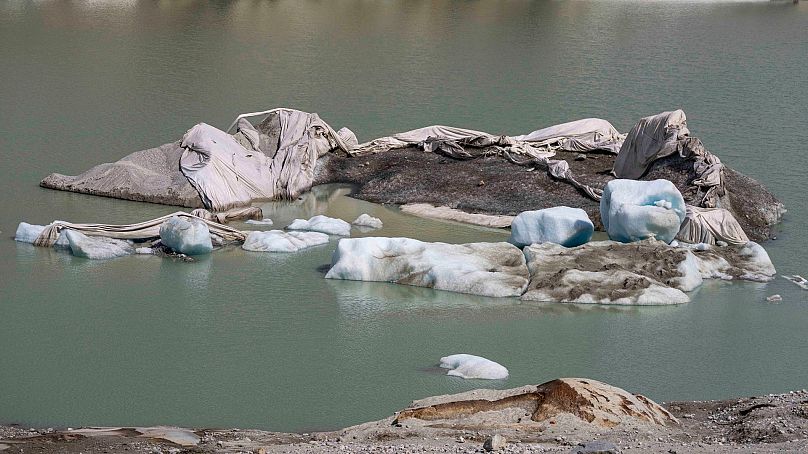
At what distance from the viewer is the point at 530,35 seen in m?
30.0

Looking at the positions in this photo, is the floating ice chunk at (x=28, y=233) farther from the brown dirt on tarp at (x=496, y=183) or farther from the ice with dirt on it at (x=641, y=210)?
the ice with dirt on it at (x=641, y=210)

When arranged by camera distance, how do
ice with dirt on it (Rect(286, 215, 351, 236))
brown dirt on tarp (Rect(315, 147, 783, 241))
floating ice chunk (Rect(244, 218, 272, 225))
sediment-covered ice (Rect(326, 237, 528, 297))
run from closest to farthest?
1. sediment-covered ice (Rect(326, 237, 528, 297))
2. ice with dirt on it (Rect(286, 215, 351, 236))
3. floating ice chunk (Rect(244, 218, 272, 225))
4. brown dirt on tarp (Rect(315, 147, 783, 241))

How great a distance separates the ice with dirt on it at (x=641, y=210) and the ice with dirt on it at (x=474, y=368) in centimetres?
339

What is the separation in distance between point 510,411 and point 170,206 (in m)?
7.17

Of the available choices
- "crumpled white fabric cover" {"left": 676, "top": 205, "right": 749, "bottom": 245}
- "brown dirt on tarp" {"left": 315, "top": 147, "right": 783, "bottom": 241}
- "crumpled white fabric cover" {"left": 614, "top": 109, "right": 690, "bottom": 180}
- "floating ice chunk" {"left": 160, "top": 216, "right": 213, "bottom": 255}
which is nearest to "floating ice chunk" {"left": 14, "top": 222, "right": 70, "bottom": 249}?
"floating ice chunk" {"left": 160, "top": 216, "right": 213, "bottom": 255}

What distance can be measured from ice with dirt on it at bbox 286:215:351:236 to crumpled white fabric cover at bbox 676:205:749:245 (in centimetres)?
346

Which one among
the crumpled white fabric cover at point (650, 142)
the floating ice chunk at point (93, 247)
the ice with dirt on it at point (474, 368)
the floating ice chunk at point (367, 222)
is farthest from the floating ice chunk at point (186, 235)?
the crumpled white fabric cover at point (650, 142)

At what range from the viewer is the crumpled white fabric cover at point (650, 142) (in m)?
13.0

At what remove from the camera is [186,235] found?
1098cm

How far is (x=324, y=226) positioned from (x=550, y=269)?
110 inches

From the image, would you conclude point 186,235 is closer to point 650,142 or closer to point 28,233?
point 28,233

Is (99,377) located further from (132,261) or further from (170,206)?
(170,206)

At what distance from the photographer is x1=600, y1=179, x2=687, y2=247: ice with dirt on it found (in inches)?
430

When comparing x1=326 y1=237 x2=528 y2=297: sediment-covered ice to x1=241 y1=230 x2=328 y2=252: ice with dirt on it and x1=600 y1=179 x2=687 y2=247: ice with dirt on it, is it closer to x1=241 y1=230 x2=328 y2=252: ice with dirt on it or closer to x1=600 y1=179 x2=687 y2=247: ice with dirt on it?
x1=241 y1=230 x2=328 y2=252: ice with dirt on it
